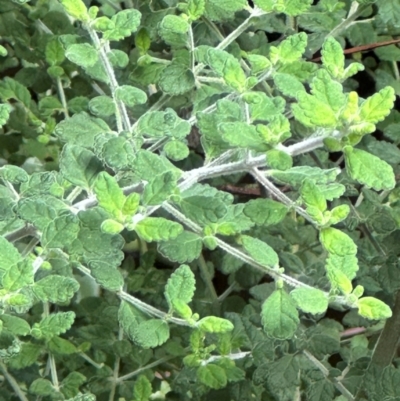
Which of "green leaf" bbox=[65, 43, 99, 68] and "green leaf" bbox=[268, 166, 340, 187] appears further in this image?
"green leaf" bbox=[65, 43, 99, 68]

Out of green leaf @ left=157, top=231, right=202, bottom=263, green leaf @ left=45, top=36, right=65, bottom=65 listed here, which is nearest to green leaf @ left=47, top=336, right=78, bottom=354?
green leaf @ left=157, top=231, right=202, bottom=263

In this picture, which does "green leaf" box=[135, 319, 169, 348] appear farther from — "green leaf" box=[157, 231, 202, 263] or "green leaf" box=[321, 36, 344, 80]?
"green leaf" box=[321, 36, 344, 80]

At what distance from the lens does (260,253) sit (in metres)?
0.66

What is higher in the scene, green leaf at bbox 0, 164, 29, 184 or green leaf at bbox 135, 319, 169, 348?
green leaf at bbox 0, 164, 29, 184

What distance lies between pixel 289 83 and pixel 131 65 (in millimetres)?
374

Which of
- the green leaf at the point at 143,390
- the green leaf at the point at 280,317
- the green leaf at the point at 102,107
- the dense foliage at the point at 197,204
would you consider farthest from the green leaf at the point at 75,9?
the green leaf at the point at 143,390

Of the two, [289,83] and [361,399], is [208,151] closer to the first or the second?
[289,83]

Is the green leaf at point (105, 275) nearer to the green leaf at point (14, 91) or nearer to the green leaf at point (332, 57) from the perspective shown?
the green leaf at point (332, 57)

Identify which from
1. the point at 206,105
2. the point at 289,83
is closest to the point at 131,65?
the point at 206,105

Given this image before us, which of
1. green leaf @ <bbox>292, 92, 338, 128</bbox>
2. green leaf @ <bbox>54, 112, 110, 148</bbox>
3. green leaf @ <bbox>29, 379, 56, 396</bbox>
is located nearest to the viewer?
green leaf @ <bbox>292, 92, 338, 128</bbox>

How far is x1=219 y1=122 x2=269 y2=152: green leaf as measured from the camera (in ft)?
1.79

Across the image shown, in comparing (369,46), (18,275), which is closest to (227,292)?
(369,46)

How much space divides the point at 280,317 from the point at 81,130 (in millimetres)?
289

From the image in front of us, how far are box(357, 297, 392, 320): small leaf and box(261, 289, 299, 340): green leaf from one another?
0.23ft
